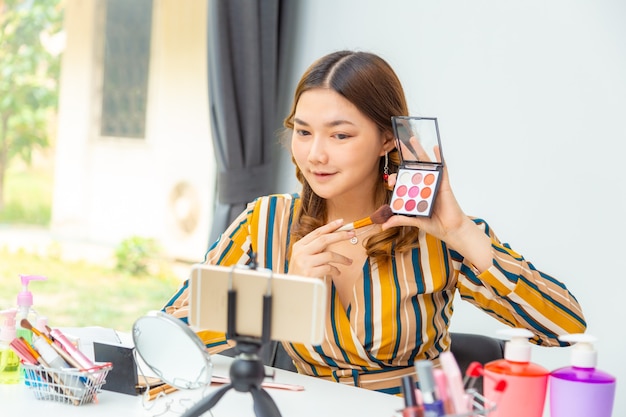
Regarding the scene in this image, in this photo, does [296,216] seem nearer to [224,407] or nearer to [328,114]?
[328,114]

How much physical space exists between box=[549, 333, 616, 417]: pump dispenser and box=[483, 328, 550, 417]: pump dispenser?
2 centimetres

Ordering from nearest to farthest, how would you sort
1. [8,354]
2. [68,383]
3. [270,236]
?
[68,383], [8,354], [270,236]

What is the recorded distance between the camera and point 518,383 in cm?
109

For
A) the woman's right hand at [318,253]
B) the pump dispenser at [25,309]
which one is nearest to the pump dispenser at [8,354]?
the pump dispenser at [25,309]

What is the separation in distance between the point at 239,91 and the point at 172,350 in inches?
71.2

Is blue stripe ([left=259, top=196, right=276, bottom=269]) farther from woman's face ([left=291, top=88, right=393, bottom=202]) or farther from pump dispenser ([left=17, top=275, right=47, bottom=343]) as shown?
pump dispenser ([left=17, top=275, right=47, bottom=343])

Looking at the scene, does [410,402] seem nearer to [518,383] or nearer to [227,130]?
[518,383]

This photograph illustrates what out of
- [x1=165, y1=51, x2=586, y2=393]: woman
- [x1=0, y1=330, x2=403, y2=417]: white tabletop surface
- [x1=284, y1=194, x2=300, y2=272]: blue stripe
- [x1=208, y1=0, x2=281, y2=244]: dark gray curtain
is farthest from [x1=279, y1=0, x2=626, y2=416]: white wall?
[x1=0, y1=330, x2=403, y2=417]: white tabletop surface

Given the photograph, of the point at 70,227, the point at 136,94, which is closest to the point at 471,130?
the point at 136,94

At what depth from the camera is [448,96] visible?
2408 mm

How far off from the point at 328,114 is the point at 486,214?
0.94m

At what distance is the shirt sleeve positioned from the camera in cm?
145

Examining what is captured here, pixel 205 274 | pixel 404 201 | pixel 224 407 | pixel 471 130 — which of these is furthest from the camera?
pixel 471 130

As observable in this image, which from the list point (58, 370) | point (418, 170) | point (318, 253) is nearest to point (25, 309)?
point (58, 370)
